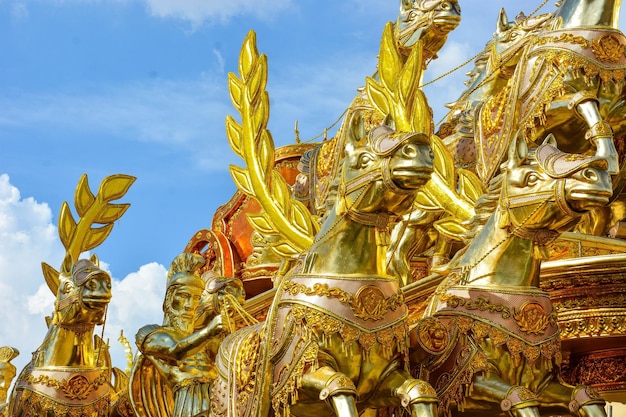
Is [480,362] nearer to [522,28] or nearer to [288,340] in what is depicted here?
[288,340]

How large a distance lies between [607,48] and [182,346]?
247 centimetres

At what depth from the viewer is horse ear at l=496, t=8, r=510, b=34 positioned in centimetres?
889

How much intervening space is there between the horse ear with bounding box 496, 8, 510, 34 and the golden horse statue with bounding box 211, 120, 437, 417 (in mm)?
4110

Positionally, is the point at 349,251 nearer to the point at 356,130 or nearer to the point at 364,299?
the point at 364,299

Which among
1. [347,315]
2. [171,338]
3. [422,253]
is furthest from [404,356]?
[422,253]

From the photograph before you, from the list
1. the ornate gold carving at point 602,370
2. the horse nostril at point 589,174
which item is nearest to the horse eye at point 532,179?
the horse nostril at point 589,174

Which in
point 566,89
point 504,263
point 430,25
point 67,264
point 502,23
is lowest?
point 504,263

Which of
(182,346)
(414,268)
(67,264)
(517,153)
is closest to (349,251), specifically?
(517,153)

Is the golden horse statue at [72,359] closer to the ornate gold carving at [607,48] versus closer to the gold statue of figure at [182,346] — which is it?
the gold statue of figure at [182,346]

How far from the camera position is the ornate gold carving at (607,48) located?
20.5ft

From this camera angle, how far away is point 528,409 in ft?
15.4

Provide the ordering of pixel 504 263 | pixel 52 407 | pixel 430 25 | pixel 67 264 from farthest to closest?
pixel 430 25
pixel 67 264
pixel 52 407
pixel 504 263

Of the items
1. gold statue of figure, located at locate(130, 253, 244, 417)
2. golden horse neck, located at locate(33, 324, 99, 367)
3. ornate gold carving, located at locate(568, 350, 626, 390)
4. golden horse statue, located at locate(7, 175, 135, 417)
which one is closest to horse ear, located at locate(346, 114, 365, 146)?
gold statue of figure, located at locate(130, 253, 244, 417)

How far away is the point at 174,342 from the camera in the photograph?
232 inches
